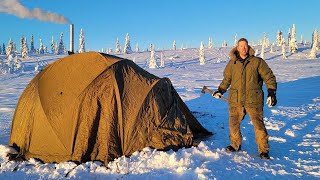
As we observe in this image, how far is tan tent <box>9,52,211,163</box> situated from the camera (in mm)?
6484

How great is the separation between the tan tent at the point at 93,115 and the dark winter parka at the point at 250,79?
1.56 metres

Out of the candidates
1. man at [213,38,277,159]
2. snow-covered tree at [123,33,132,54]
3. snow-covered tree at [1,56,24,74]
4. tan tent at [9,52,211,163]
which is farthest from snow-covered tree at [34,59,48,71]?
man at [213,38,277,159]

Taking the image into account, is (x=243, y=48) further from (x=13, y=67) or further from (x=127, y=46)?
(x=127, y=46)

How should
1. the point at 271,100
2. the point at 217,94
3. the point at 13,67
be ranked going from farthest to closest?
1. the point at 13,67
2. the point at 217,94
3. the point at 271,100

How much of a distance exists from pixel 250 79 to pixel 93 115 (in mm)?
3445

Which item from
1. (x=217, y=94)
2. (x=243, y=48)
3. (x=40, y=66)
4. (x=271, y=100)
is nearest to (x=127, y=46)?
(x=40, y=66)

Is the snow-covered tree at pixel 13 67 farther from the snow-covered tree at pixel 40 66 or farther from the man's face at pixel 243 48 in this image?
the man's face at pixel 243 48

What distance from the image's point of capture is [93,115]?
6508mm

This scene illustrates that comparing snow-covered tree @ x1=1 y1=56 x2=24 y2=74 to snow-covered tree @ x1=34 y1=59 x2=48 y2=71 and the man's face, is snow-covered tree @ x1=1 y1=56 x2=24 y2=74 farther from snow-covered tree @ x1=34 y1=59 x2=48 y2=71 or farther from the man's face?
the man's face

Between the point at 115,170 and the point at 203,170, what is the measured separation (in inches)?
65.0

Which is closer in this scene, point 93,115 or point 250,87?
point 250,87

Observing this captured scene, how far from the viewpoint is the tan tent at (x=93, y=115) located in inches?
255

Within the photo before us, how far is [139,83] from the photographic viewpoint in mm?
7145

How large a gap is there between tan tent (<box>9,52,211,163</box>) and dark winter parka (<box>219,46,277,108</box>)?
5.11 ft
